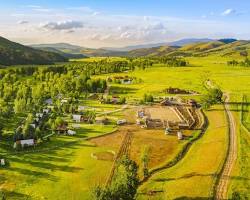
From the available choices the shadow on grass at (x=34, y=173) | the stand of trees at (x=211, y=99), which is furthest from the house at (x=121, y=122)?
the shadow on grass at (x=34, y=173)

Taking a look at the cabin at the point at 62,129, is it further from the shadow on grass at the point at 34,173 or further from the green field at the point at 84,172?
the shadow on grass at the point at 34,173

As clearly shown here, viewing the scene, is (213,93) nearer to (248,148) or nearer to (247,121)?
(247,121)

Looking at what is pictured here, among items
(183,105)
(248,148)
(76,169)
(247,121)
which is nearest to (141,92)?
(183,105)

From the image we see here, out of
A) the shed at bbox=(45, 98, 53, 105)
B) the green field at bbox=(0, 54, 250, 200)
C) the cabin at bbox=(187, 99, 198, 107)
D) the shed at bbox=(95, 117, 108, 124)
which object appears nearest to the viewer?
the green field at bbox=(0, 54, 250, 200)

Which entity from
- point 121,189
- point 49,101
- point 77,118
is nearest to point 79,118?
point 77,118

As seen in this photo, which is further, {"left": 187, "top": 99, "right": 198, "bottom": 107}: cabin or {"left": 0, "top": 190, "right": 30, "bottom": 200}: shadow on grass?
{"left": 187, "top": 99, "right": 198, "bottom": 107}: cabin

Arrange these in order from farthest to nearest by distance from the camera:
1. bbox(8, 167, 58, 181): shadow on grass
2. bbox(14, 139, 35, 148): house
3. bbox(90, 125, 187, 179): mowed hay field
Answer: bbox(14, 139, 35, 148): house → bbox(90, 125, 187, 179): mowed hay field → bbox(8, 167, 58, 181): shadow on grass

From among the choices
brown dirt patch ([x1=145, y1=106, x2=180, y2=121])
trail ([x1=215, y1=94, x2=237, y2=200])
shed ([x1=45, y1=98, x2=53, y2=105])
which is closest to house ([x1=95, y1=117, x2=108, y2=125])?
brown dirt patch ([x1=145, y1=106, x2=180, y2=121])

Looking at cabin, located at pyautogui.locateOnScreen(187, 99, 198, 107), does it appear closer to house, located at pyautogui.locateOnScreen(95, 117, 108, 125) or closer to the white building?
house, located at pyautogui.locateOnScreen(95, 117, 108, 125)

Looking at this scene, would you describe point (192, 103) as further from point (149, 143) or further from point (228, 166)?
point (228, 166)
